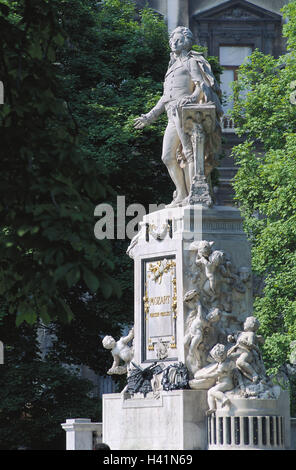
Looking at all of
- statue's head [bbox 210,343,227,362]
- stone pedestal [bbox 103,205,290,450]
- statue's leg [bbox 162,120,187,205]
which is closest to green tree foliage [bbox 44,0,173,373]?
statue's leg [bbox 162,120,187,205]

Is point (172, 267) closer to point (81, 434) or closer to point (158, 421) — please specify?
point (158, 421)

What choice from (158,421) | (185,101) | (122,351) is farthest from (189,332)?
(185,101)

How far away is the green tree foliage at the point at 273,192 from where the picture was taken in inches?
1188

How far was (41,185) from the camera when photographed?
10.9m

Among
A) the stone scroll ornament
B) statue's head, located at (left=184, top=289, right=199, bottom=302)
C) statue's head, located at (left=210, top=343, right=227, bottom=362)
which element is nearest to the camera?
statue's head, located at (left=210, top=343, right=227, bottom=362)

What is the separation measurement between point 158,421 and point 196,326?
1.41 metres

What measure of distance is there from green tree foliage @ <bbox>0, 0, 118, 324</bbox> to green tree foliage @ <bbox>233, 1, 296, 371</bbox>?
1764 cm

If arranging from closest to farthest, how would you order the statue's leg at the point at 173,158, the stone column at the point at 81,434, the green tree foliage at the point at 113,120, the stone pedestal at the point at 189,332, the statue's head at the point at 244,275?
the stone pedestal at the point at 189,332
the statue's head at the point at 244,275
the statue's leg at the point at 173,158
the stone column at the point at 81,434
the green tree foliage at the point at 113,120

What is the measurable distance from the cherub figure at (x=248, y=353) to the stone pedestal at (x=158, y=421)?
2.15ft

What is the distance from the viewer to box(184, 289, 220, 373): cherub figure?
1702 centimetres

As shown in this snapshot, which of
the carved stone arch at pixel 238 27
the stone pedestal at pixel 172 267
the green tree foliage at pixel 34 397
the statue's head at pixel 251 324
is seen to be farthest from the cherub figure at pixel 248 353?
the carved stone arch at pixel 238 27

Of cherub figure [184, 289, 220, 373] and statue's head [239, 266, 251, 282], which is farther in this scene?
statue's head [239, 266, 251, 282]

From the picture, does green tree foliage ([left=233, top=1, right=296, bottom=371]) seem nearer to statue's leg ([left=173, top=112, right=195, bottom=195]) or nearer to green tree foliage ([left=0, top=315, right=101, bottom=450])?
green tree foliage ([left=0, top=315, right=101, bottom=450])

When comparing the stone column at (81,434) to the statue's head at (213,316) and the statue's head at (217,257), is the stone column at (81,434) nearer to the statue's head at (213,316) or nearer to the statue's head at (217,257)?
the statue's head at (213,316)
